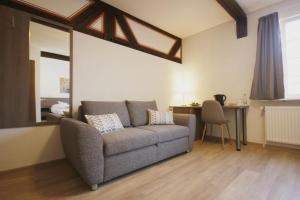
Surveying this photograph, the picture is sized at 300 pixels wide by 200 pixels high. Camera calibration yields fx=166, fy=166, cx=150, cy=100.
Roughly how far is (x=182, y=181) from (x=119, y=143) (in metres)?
0.77

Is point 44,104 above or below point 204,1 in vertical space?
below

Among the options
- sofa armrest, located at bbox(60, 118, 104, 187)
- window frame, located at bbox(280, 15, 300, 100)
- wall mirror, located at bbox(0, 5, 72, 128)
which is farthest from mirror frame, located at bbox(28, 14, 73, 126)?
window frame, located at bbox(280, 15, 300, 100)

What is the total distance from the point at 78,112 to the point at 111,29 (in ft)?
5.04

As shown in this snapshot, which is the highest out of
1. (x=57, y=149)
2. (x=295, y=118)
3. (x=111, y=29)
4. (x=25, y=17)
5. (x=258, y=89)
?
(x=111, y=29)

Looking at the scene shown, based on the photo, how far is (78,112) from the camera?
2355 mm

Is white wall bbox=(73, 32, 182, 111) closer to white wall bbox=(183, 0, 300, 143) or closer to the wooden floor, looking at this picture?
white wall bbox=(183, 0, 300, 143)

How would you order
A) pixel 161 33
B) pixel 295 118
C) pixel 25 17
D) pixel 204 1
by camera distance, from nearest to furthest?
pixel 25 17 → pixel 295 118 → pixel 204 1 → pixel 161 33

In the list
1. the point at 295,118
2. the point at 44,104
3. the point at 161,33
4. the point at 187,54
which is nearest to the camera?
the point at 44,104

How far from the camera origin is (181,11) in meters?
3.10

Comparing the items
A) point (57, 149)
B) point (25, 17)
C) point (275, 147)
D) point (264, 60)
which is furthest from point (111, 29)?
point (275, 147)

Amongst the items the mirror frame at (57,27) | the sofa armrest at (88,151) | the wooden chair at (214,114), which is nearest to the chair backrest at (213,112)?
the wooden chair at (214,114)

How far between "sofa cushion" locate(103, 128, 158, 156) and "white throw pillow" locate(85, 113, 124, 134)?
22cm

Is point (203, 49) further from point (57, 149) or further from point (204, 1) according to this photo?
point (57, 149)

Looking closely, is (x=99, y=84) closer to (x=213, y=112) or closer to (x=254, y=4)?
(x=213, y=112)
